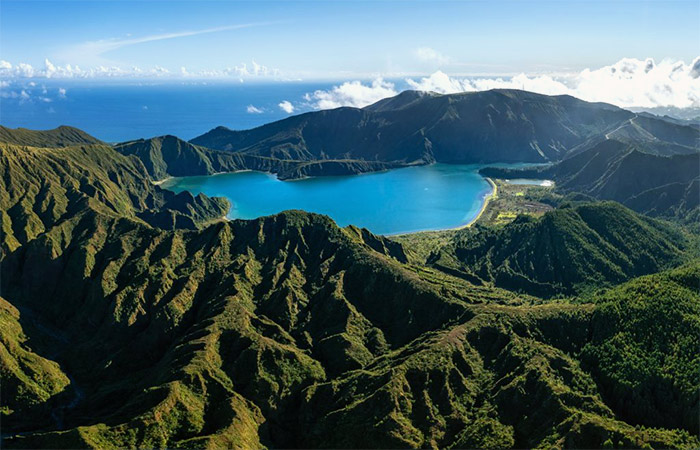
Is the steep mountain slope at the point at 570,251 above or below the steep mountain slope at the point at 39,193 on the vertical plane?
below

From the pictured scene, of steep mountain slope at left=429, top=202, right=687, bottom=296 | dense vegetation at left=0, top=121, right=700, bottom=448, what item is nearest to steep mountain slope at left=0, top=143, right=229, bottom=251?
dense vegetation at left=0, top=121, right=700, bottom=448

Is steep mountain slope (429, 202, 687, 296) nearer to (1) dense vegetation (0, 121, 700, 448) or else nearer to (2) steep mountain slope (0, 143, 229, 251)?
(1) dense vegetation (0, 121, 700, 448)

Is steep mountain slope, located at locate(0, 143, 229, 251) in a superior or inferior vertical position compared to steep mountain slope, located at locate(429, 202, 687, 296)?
superior

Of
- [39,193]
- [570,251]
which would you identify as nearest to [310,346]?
[570,251]

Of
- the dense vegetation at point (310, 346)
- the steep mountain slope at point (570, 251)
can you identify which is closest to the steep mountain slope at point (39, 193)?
the dense vegetation at point (310, 346)

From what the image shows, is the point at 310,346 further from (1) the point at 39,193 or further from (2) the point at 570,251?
(1) the point at 39,193

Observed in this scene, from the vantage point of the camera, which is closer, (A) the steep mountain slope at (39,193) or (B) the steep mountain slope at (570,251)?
(B) the steep mountain slope at (570,251)

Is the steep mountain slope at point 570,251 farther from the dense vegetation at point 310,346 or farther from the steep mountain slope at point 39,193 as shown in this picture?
the steep mountain slope at point 39,193
